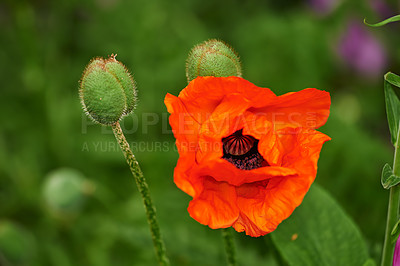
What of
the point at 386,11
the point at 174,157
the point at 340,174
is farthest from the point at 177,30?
the point at 340,174

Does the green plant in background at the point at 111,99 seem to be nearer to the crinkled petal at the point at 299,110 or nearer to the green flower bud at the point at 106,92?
the green flower bud at the point at 106,92

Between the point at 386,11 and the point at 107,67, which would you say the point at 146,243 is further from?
the point at 386,11

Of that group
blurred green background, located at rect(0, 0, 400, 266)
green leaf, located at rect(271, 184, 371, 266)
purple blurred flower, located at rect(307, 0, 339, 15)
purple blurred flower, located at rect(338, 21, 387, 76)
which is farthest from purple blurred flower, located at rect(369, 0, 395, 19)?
green leaf, located at rect(271, 184, 371, 266)

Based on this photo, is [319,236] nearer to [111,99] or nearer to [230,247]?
[230,247]

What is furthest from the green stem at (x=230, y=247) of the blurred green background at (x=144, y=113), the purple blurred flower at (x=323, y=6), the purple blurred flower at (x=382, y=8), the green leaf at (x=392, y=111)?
the purple blurred flower at (x=323, y=6)

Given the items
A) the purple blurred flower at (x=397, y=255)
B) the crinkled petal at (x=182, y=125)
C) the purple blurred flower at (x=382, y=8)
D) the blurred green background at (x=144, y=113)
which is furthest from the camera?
the purple blurred flower at (x=382, y=8)

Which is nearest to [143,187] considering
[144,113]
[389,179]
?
[389,179]

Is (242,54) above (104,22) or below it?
below

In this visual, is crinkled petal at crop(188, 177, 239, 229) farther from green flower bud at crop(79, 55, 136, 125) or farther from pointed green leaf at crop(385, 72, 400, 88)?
pointed green leaf at crop(385, 72, 400, 88)
